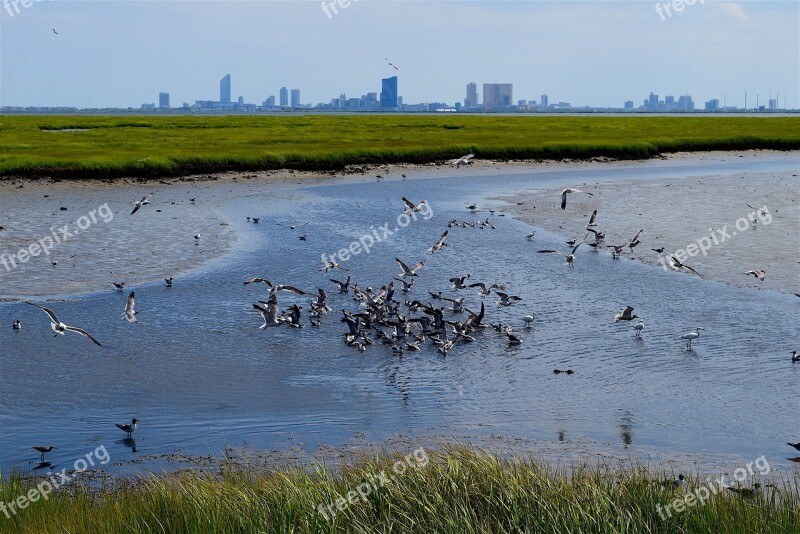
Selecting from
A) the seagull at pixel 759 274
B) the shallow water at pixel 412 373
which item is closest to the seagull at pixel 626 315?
the shallow water at pixel 412 373

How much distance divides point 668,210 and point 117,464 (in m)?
30.5

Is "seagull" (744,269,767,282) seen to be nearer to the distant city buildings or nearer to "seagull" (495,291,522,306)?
"seagull" (495,291,522,306)

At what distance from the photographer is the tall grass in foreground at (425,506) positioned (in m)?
9.21

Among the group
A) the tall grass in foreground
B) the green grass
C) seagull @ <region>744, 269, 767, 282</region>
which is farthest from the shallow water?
the green grass

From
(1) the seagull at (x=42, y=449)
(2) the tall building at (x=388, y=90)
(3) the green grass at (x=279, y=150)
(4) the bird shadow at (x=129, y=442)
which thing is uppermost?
(2) the tall building at (x=388, y=90)

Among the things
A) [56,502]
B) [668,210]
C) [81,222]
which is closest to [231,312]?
[56,502]

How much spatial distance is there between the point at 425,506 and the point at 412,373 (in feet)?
22.5

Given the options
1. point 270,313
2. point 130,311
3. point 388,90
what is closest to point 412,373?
point 270,313

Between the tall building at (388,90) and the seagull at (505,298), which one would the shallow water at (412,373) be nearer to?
the seagull at (505,298)

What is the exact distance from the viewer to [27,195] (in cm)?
4250

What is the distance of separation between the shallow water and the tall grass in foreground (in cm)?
238

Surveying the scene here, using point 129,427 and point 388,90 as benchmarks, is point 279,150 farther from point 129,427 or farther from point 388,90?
point 129,427

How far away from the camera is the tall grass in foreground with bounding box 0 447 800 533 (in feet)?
30.2

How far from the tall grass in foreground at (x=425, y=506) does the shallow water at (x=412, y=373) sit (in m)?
2.38
